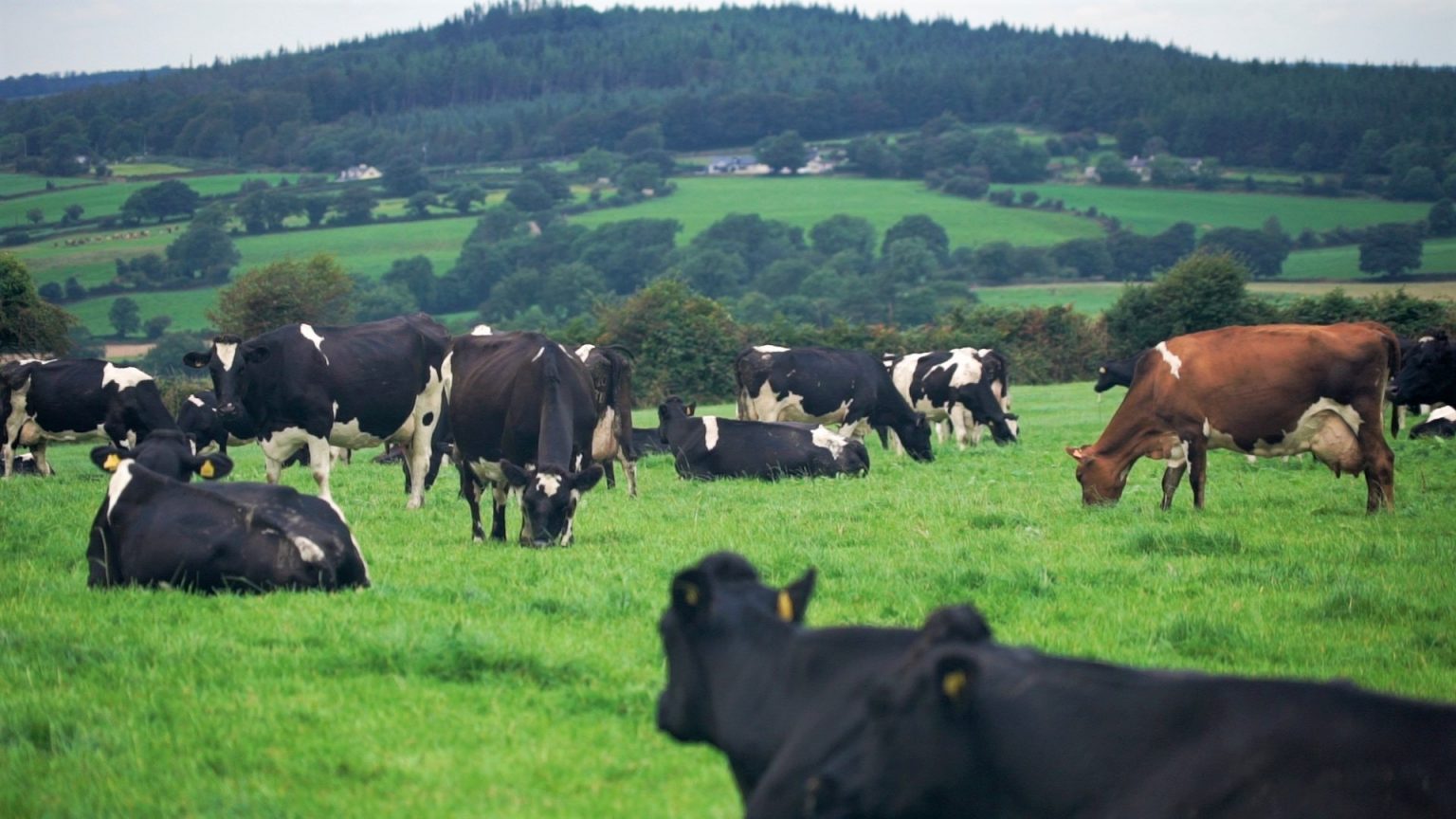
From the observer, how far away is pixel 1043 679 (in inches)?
194

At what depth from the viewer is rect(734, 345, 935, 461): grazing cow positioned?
1155 inches

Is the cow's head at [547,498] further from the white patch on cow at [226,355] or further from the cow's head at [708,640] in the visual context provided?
the cow's head at [708,640]

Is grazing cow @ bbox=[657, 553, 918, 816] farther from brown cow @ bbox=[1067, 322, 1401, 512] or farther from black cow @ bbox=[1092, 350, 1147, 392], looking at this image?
black cow @ bbox=[1092, 350, 1147, 392]

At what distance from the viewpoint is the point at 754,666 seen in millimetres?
5516

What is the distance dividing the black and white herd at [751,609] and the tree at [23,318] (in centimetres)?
2393

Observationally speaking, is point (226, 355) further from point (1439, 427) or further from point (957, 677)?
point (1439, 427)

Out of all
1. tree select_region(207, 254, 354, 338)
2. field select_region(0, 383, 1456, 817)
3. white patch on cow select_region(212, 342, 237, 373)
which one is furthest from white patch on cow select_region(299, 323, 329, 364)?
tree select_region(207, 254, 354, 338)

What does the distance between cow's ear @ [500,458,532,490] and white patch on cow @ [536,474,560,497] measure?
6.1 inches

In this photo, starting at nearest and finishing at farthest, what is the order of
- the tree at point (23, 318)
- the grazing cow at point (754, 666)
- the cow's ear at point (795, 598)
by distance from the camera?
the grazing cow at point (754, 666)
the cow's ear at point (795, 598)
the tree at point (23, 318)

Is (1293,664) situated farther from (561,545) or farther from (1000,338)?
(1000,338)

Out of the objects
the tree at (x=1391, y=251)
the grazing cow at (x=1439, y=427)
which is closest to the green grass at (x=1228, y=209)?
the tree at (x=1391, y=251)

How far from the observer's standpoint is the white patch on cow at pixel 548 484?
14422mm

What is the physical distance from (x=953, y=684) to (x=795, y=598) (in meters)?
1.22

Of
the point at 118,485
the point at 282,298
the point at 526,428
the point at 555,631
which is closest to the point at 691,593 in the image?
the point at 555,631
